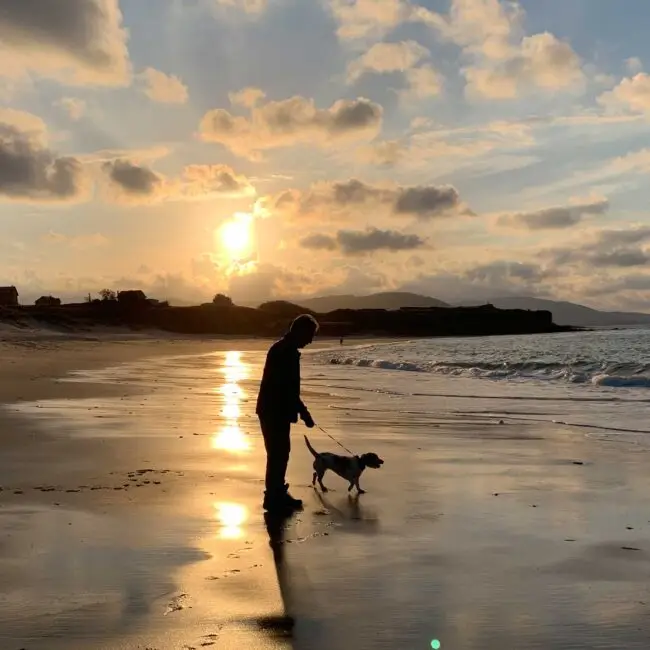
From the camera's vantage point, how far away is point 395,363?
1373 inches

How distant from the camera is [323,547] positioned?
5.91 meters

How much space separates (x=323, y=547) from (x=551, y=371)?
23149 millimetres

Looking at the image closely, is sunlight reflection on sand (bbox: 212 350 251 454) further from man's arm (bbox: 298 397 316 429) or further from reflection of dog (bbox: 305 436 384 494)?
man's arm (bbox: 298 397 316 429)

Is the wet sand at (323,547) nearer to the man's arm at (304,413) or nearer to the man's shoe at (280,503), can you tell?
the man's shoe at (280,503)

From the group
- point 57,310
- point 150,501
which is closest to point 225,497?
point 150,501

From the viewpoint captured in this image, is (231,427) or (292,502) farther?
(231,427)

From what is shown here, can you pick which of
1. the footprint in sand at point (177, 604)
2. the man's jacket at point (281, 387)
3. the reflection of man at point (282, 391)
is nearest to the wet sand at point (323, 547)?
the footprint in sand at point (177, 604)

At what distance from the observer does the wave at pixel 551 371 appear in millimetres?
23141

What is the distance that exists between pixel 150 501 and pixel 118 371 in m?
22.3

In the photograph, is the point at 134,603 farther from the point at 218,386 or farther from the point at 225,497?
the point at 218,386

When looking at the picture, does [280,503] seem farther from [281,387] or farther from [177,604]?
[177,604]

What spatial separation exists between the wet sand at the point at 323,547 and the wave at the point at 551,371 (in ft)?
42.3

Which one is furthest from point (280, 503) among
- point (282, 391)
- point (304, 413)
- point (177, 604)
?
point (177, 604)

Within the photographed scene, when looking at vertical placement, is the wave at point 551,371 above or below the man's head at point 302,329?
below
